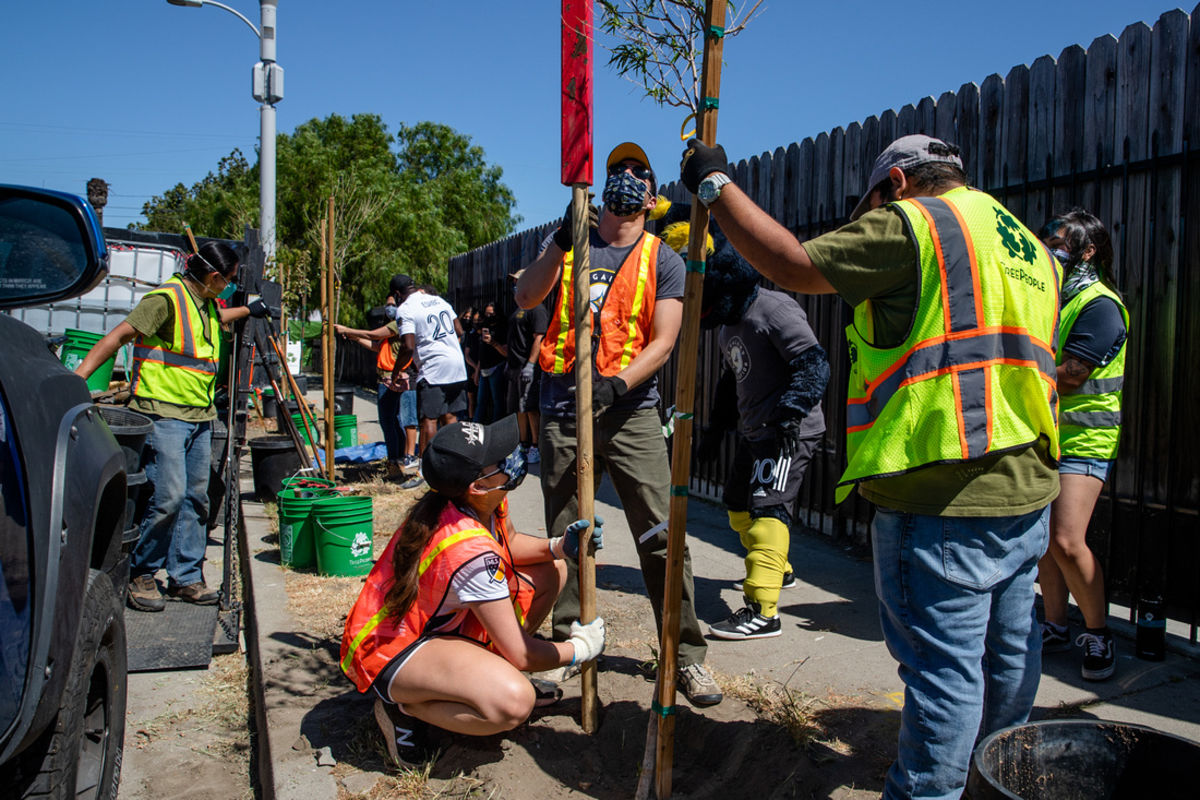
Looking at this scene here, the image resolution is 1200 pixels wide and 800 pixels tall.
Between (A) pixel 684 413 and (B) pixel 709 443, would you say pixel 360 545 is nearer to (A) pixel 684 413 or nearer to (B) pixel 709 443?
(B) pixel 709 443

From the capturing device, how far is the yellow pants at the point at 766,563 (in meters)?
4.13

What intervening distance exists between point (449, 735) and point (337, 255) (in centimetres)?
1438

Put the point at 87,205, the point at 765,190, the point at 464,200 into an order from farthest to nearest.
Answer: the point at 464,200 < the point at 765,190 < the point at 87,205

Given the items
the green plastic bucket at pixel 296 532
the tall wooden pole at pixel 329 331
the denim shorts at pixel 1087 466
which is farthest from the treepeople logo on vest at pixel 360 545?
the denim shorts at pixel 1087 466

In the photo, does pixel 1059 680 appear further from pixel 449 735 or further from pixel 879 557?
pixel 449 735

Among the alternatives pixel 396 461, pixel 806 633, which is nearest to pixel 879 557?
pixel 806 633

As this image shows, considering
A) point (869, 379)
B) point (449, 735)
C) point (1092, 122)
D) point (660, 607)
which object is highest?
point (1092, 122)

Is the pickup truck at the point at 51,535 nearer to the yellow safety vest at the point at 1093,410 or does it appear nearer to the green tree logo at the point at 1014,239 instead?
the green tree logo at the point at 1014,239

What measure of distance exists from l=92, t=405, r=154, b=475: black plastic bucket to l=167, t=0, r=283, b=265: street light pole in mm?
9590

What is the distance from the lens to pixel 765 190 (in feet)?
22.4

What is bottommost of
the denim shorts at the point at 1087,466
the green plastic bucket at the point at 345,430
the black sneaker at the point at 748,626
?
the black sneaker at the point at 748,626

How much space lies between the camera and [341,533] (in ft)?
17.7

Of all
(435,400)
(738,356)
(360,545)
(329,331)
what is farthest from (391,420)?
(738,356)

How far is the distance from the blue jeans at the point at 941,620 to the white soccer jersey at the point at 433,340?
631cm
